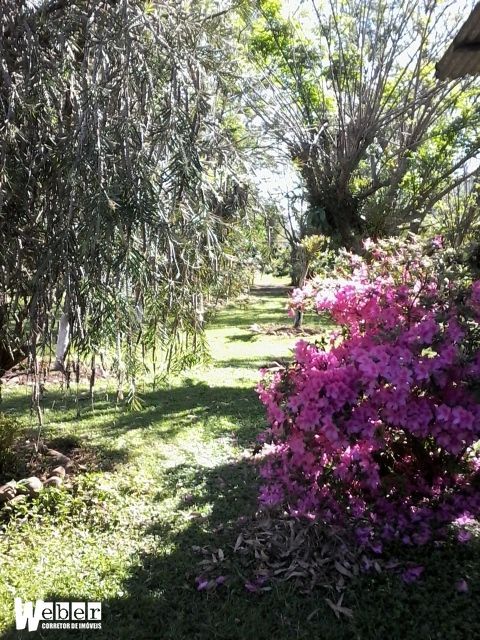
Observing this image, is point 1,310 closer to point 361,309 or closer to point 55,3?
point 55,3

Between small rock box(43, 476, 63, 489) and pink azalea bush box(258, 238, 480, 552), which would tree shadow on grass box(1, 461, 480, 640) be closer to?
pink azalea bush box(258, 238, 480, 552)

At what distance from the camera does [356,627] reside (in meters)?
2.70

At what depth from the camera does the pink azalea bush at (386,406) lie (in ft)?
9.45

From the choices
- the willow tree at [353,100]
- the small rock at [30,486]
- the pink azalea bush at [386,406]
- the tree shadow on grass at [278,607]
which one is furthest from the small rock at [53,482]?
the willow tree at [353,100]

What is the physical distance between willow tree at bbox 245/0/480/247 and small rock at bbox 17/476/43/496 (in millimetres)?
7033

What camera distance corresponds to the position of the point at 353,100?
10.8 m

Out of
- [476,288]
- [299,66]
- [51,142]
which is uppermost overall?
[299,66]

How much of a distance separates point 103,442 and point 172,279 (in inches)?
124

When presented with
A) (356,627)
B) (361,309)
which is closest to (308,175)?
(361,309)

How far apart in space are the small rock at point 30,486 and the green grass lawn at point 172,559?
10 cm

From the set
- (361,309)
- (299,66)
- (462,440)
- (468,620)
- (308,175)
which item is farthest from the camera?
(299,66)

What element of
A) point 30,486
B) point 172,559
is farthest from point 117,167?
point 30,486

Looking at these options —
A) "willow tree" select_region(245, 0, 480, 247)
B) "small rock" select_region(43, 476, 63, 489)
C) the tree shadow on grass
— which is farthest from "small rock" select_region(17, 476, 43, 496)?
"willow tree" select_region(245, 0, 480, 247)

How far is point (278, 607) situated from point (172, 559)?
807 millimetres
